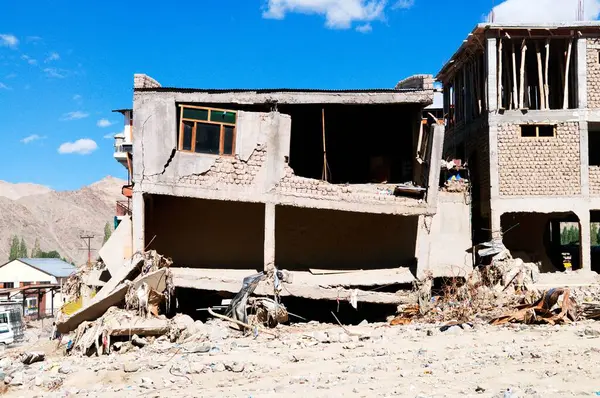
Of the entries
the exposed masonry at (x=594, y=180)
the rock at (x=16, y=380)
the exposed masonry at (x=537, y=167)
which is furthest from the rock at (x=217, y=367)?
the exposed masonry at (x=594, y=180)

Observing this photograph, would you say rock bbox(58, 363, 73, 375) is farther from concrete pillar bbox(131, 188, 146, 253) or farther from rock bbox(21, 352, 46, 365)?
concrete pillar bbox(131, 188, 146, 253)

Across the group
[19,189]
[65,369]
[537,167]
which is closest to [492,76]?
[537,167]

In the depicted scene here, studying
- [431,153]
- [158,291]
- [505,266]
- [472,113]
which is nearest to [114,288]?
[158,291]

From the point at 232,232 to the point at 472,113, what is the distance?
33.6 feet

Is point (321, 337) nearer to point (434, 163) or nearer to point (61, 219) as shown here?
point (434, 163)

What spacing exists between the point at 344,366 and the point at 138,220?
679cm

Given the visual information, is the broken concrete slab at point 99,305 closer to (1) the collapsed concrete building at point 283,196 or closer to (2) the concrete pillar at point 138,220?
(1) the collapsed concrete building at point 283,196

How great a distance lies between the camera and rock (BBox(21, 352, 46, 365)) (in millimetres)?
11406

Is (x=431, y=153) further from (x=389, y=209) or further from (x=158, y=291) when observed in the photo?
(x=158, y=291)

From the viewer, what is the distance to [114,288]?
12469mm

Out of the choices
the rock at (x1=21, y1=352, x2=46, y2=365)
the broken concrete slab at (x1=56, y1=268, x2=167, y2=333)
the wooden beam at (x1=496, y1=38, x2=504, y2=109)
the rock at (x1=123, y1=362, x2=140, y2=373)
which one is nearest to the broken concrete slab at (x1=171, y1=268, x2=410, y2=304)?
the broken concrete slab at (x1=56, y1=268, x2=167, y2=333)

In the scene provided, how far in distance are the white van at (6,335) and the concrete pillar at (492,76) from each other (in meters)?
18.4

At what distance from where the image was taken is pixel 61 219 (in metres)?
104

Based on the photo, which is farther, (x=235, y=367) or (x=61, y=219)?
(x=61, y=219)
